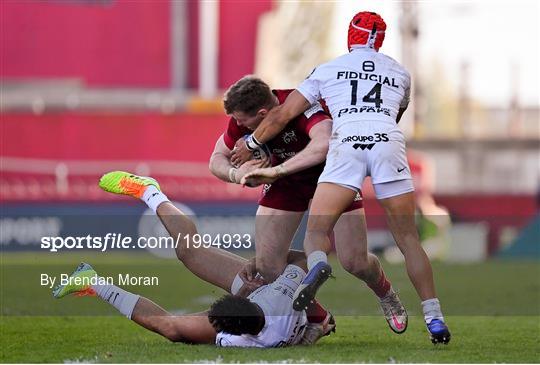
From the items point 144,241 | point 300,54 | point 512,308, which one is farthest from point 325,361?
point 300,54

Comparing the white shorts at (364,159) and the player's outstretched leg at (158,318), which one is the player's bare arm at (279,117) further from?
the player's outstretched leg at (158,318)

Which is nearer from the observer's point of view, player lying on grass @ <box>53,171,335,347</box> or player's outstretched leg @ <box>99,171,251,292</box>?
player lying on grass @ <box>53,171,335,347</box>

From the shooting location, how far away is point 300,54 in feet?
111

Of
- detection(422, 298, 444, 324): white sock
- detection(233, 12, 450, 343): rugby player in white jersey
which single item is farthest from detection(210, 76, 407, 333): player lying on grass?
detection(422, 298, 444, 324): white sock

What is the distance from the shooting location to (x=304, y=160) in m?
9.19

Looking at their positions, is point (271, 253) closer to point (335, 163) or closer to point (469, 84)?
point (335, 163)

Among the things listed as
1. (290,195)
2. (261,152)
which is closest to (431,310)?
(290,195)

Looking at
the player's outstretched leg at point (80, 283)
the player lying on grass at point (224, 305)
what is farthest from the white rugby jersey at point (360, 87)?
the player's outstretched leg at point (80, 283)

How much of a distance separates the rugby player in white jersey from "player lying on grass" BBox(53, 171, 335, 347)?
42 cm

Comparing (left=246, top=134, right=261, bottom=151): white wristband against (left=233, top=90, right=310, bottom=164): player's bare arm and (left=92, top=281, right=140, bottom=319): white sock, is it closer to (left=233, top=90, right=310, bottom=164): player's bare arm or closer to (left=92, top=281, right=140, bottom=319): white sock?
(left=233, top=90, right=310, bottom=164): player's bare arm

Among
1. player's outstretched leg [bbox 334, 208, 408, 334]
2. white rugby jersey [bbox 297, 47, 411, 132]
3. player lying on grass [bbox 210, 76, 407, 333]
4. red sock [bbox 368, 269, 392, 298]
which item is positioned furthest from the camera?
red sock [bbox 368, 269, 392, 298]

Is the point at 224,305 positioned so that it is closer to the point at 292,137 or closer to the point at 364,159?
the point at 364,159

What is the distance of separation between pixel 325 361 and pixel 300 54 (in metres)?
26.3

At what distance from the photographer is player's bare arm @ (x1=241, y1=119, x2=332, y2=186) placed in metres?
9.12
